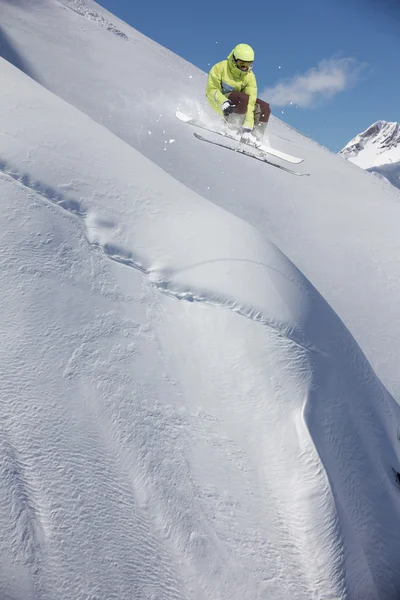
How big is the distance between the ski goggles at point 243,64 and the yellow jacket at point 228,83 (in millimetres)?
66

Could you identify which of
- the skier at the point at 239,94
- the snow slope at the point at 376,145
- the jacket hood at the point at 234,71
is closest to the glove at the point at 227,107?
the skier at the point at 239,94

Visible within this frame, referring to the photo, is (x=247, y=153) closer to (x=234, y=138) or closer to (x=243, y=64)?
(x=234, y=138)

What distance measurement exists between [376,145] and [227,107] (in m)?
166

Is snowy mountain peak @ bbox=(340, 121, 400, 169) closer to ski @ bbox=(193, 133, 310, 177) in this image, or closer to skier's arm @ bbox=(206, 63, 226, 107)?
skier's arm @ bbox=(206, 63, 226, 107)

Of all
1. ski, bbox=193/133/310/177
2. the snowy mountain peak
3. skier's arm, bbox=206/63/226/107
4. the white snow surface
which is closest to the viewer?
the white snow surface

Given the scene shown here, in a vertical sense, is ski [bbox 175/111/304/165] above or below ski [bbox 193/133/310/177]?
above

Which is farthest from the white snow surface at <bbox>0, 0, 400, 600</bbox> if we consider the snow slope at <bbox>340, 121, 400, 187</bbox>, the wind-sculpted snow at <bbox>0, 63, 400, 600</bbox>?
the snow slope at <bbox>340, 121, 400, 187</bbox>

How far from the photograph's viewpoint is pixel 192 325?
3449 mm

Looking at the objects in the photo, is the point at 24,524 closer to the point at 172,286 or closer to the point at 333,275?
the point at 172,286

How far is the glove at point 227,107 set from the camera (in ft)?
29.5

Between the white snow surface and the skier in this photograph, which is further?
the skier

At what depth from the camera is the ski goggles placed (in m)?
8.93

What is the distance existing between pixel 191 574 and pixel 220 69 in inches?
349

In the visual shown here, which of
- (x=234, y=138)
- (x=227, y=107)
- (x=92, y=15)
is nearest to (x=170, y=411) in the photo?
(x=234, y=138)
